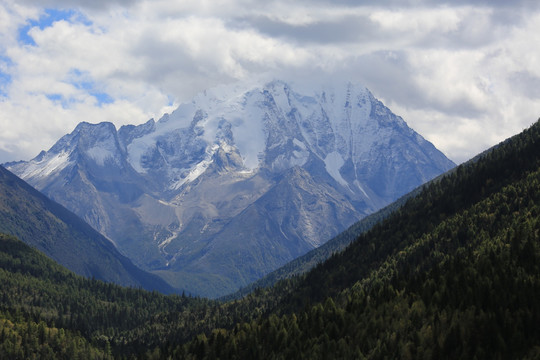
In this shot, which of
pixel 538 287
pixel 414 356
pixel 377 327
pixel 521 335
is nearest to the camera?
pixel 521 335

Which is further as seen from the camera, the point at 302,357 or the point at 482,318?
the point at 302,357

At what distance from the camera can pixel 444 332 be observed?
552 ft

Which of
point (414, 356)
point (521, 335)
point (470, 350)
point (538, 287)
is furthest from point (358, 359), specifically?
point (538, 287)

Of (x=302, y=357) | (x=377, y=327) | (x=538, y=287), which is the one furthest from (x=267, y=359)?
(x=538, y=287)

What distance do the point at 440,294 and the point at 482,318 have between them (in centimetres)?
2892

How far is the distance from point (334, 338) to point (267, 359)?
757 inches

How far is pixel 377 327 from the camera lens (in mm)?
190750

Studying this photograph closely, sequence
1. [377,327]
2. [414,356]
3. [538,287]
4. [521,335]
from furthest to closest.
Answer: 1. [377,327]
2. [538,287]
3. [414,356]
4. [521,335]

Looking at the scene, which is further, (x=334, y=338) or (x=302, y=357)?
(x=334, y=338)

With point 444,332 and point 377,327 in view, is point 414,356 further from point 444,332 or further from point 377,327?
point 377,327

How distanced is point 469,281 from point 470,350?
148 ft

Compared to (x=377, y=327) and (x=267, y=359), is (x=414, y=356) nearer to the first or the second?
(x=377, y=327)

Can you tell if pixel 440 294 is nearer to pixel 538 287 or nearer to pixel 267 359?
pixel 538 287

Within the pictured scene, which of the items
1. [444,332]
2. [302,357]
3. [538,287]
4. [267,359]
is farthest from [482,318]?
[267,359]
